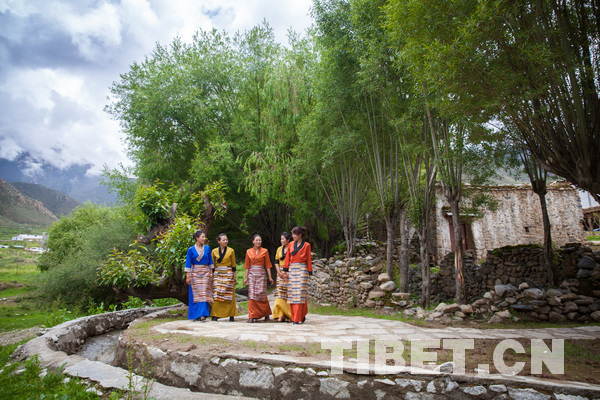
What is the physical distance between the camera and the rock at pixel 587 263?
296 inches

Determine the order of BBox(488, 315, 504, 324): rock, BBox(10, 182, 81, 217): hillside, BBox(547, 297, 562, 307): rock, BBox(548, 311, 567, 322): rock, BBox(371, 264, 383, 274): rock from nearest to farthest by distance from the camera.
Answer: BBox(488, 315, 504, 324): rock < BBox(548, 311, 567, 322): rock < BBox(547, 297, 562, 307): rock < BBox(371, 264, 383, 274): rock < BBox(10, 182, 81, 217): hillside

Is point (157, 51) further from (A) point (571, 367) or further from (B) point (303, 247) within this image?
(A) point (571, 367)

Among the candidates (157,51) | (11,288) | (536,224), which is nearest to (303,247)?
(157,51)

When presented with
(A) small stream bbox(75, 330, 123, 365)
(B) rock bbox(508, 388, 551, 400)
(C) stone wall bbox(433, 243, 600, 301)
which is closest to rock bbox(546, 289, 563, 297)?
(C) stone wall bbox(433, 243, 600, 301)

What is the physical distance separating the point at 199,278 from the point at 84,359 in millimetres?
2529

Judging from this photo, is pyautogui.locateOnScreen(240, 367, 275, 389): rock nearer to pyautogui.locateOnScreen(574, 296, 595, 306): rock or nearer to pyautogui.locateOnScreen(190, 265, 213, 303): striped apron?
pyautogui.locateOnScreen(190, 265, 213, 303): striped apron

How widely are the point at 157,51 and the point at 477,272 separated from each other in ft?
49.6

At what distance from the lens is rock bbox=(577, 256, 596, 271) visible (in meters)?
7.52

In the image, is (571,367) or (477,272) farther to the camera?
(477,272)

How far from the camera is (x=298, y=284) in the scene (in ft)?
18.4

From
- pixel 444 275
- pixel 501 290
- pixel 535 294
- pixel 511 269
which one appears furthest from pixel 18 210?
pixel 535 294

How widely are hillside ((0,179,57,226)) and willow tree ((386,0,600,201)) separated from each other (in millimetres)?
40352

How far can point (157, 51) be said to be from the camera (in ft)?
46.1

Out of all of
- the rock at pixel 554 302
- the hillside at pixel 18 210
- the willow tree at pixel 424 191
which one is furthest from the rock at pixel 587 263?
the hillside at pixel 18 210
